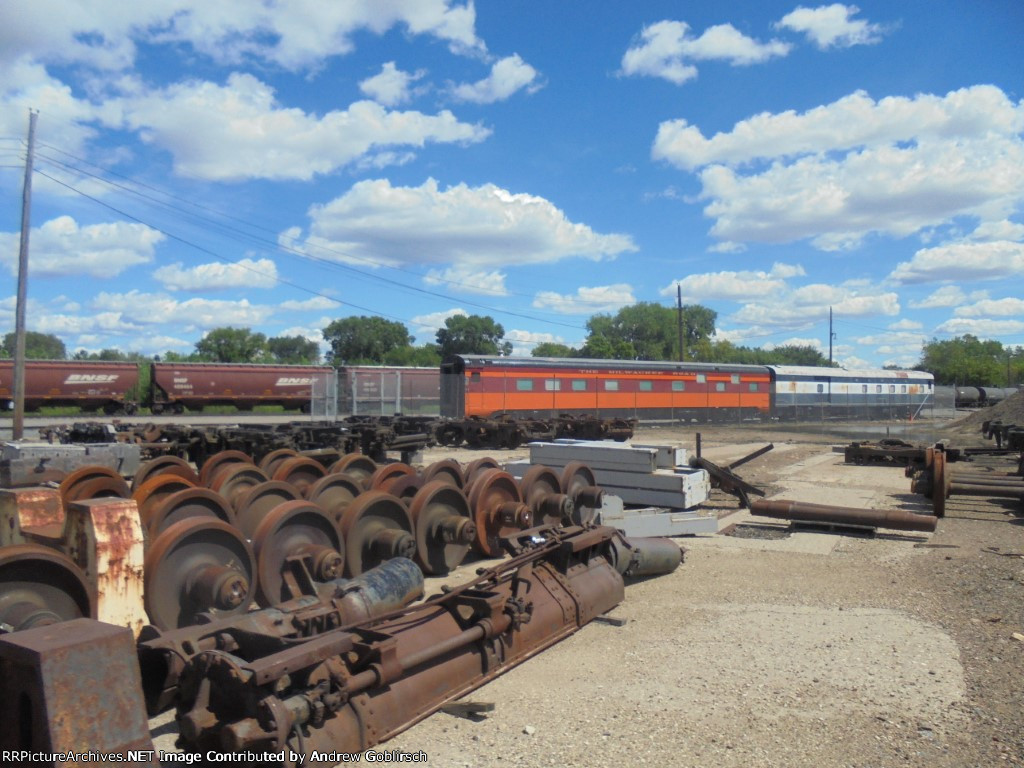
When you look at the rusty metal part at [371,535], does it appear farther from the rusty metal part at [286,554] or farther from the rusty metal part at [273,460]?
the rusty metal part at [273,460]

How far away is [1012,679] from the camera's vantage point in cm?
471

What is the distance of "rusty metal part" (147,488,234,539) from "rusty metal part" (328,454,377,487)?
9.61 ft

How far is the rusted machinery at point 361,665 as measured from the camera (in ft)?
10.4

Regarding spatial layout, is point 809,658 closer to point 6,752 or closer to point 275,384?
point 6,752

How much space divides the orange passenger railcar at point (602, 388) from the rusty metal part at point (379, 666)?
21138mm

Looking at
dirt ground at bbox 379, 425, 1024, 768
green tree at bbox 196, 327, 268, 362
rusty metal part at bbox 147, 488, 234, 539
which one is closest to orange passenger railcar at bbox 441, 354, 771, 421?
dirt ground at bbox 379, 425, 1024, 768

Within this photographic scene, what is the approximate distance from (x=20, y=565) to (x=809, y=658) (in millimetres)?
4847

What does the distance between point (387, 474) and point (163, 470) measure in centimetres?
253

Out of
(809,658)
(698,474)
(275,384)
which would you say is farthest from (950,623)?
(275,384)

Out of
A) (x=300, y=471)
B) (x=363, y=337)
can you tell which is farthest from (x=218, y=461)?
(x=363, y=337)

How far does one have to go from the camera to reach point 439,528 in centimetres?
698

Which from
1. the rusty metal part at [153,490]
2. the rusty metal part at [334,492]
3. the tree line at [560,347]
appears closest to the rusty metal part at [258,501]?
the rusty metal part at [334,492]

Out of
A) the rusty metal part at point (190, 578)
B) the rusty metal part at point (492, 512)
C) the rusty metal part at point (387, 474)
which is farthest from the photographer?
the rusty metal part at point (387, 474)

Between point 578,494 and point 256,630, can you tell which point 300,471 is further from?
point 256,630
